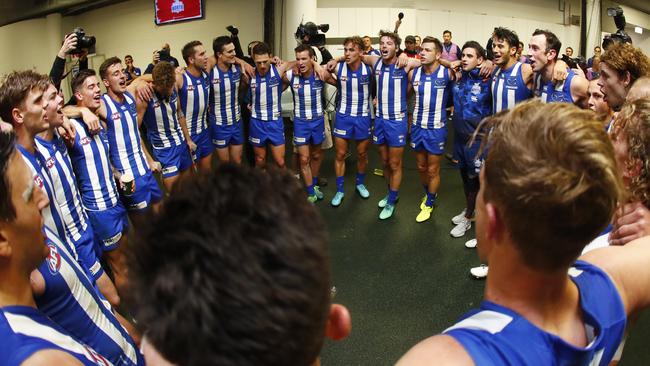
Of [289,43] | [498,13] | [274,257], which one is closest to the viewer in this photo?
[274,257]

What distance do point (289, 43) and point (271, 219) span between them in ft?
26.0

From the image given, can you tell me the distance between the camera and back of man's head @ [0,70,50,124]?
2494 millimetres

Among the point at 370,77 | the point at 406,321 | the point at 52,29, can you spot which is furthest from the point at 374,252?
the point at 52,29

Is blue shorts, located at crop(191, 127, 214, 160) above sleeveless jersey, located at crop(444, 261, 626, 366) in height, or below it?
below

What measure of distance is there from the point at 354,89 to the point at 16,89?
11.1ft

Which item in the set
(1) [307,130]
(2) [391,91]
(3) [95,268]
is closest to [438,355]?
(3) [95,268]

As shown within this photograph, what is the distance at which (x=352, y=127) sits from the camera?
523 cm

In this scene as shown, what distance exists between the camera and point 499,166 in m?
0.85

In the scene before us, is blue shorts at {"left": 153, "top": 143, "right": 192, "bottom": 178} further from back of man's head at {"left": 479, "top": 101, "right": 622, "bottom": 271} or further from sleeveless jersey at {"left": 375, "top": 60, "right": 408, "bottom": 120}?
back of man's head at {"left": 479, "top": 101, "right": 622, "bottom": 271}

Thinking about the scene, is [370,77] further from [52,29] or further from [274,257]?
[52,29]

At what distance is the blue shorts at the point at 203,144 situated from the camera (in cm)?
524

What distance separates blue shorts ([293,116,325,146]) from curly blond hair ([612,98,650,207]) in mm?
4160

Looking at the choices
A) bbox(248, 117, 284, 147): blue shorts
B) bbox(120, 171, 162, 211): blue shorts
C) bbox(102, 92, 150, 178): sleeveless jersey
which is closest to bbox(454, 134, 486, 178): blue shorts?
bbox(248, 117, 284, 147): blue shorts

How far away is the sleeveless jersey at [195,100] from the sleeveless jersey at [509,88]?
302cm
